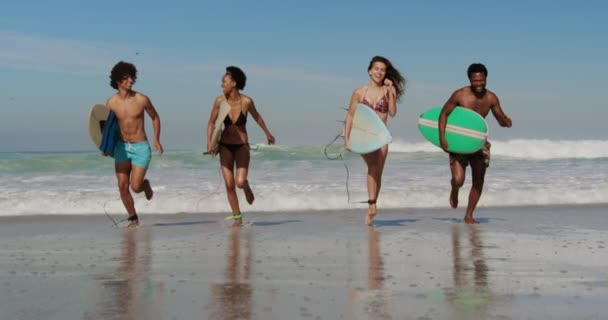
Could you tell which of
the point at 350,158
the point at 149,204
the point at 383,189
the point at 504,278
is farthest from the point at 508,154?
the point at 504,278

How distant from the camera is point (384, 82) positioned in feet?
25.7

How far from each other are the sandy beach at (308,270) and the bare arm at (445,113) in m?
0.93

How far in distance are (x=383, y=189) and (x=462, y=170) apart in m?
→ 3.71

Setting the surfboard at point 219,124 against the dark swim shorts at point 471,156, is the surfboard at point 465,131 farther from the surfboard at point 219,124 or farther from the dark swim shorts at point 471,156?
the surfboard at point 219,124

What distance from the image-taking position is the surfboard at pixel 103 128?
7.90m

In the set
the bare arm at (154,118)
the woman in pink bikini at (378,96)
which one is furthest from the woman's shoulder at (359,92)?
the bare arm at (154,118)

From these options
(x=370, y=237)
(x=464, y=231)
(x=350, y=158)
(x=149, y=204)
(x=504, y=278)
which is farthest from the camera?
(x=350, y=158)

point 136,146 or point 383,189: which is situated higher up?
point 136,146

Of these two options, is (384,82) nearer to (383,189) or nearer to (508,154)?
(383,189)

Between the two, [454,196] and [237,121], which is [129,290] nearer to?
[237,121]

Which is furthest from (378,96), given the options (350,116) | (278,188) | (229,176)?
(278,188)

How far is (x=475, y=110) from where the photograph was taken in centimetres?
792

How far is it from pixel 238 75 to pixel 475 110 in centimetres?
266

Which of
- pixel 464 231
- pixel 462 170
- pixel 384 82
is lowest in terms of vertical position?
pixel 464 231
